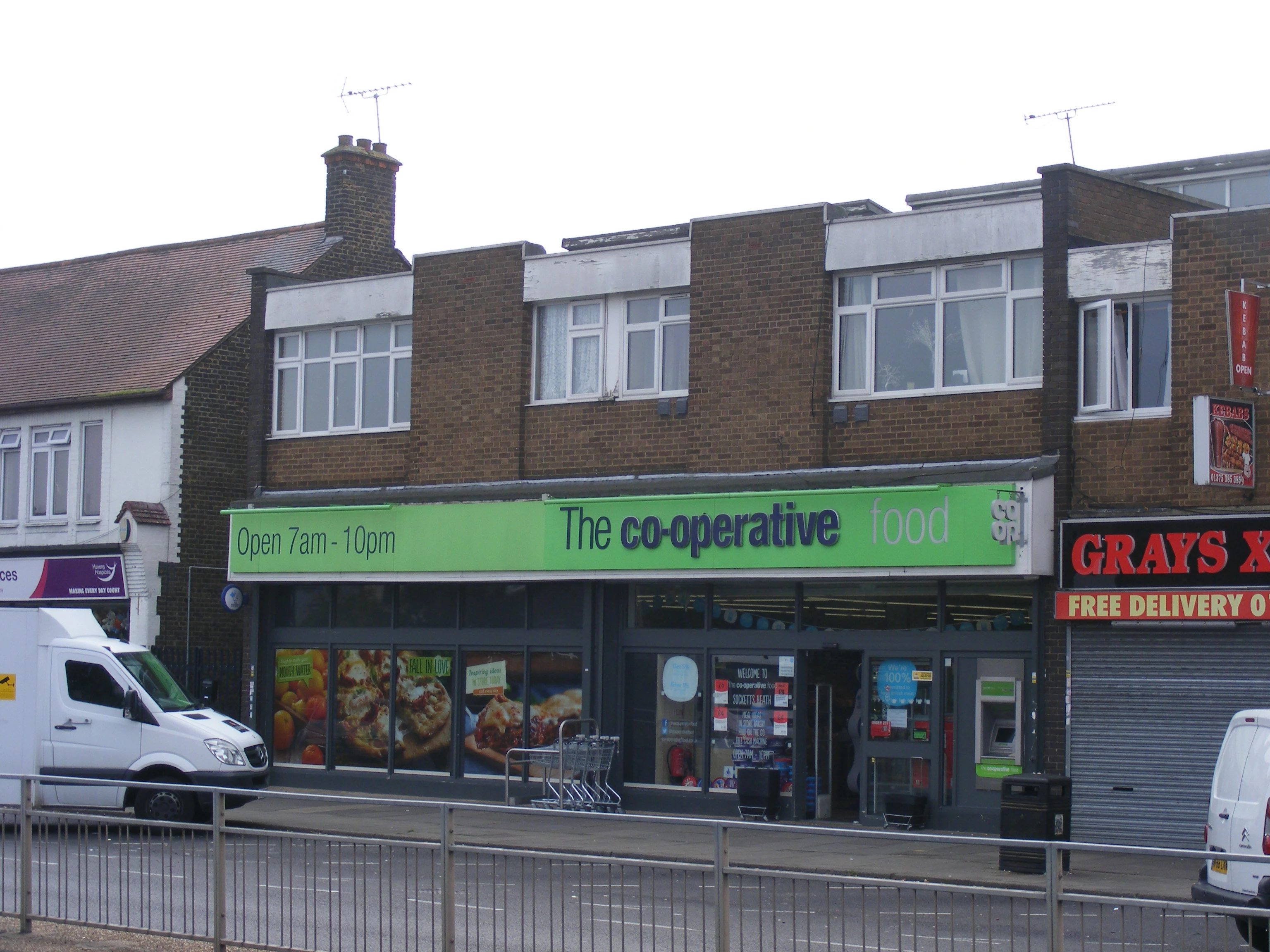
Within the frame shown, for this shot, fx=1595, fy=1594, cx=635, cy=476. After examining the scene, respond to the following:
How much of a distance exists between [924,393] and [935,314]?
0.98 metres

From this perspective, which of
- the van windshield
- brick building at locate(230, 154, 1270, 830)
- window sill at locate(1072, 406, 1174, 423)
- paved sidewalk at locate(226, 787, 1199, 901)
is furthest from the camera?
the van windshield

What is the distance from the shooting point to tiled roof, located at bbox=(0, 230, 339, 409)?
27.7m

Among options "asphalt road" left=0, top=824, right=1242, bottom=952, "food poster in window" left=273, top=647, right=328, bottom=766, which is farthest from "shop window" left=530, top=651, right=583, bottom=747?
"asphalt road" left=0, top=824, right=1242, bottom=952

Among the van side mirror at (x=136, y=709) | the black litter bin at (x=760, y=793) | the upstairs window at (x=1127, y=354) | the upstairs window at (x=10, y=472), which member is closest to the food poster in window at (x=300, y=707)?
the van side mirror at (x=136, y=709)

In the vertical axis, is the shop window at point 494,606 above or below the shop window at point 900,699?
above

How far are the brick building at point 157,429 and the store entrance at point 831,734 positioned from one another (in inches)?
390

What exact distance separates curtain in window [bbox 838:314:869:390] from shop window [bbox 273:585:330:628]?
29.5ft

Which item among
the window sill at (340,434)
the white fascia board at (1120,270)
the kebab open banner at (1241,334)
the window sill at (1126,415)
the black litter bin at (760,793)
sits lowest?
the black litter bin at (760,793)

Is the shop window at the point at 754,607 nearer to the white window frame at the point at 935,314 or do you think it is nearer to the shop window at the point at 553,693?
the shop window at the point at 553,693

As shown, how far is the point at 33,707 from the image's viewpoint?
19.1 metres

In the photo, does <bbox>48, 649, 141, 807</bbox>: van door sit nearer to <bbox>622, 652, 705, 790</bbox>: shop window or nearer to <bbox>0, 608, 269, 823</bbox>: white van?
<bbox>0, 608, 269, 823</bbox>: white van

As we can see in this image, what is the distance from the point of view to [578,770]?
2092 centimetres

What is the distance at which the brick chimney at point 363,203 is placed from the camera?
29594mm

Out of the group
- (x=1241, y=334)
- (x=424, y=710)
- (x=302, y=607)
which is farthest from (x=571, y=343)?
(x=1241, y=334)
